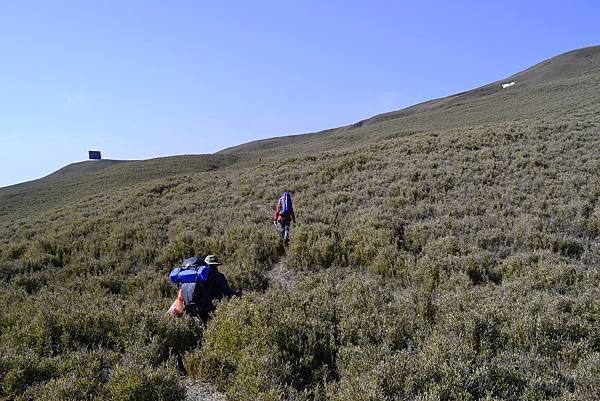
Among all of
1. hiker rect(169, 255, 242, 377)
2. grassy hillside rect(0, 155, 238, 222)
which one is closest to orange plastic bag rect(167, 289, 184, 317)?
hiker rect(169, 255, 242, 377)

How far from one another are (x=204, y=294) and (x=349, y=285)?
94.6 inches

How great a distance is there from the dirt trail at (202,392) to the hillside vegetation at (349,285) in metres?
0.11

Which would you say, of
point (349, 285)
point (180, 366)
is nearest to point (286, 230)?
point (349, 285)

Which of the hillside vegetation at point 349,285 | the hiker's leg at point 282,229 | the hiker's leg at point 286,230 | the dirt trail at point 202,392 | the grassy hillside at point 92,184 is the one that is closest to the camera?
the hillside vegetation at point 349,285

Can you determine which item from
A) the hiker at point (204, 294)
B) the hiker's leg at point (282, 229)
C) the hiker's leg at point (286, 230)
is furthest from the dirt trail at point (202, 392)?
the hiker's leg at point (282, 229)

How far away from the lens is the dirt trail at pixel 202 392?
174 inches

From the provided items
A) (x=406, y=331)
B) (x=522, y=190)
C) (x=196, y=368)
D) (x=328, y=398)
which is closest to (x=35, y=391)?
(x=196, y=368)

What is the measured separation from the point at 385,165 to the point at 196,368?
18.4m

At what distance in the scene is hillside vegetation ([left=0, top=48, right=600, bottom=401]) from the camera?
4.23 m

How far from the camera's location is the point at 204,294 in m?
6.51

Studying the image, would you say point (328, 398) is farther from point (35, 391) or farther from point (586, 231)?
point (586, 231)

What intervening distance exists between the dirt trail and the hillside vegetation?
114 millimetres

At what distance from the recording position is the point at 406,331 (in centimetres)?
523

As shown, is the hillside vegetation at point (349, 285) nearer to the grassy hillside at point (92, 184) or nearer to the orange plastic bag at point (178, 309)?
the orange plastic bag at point (178, 309)
